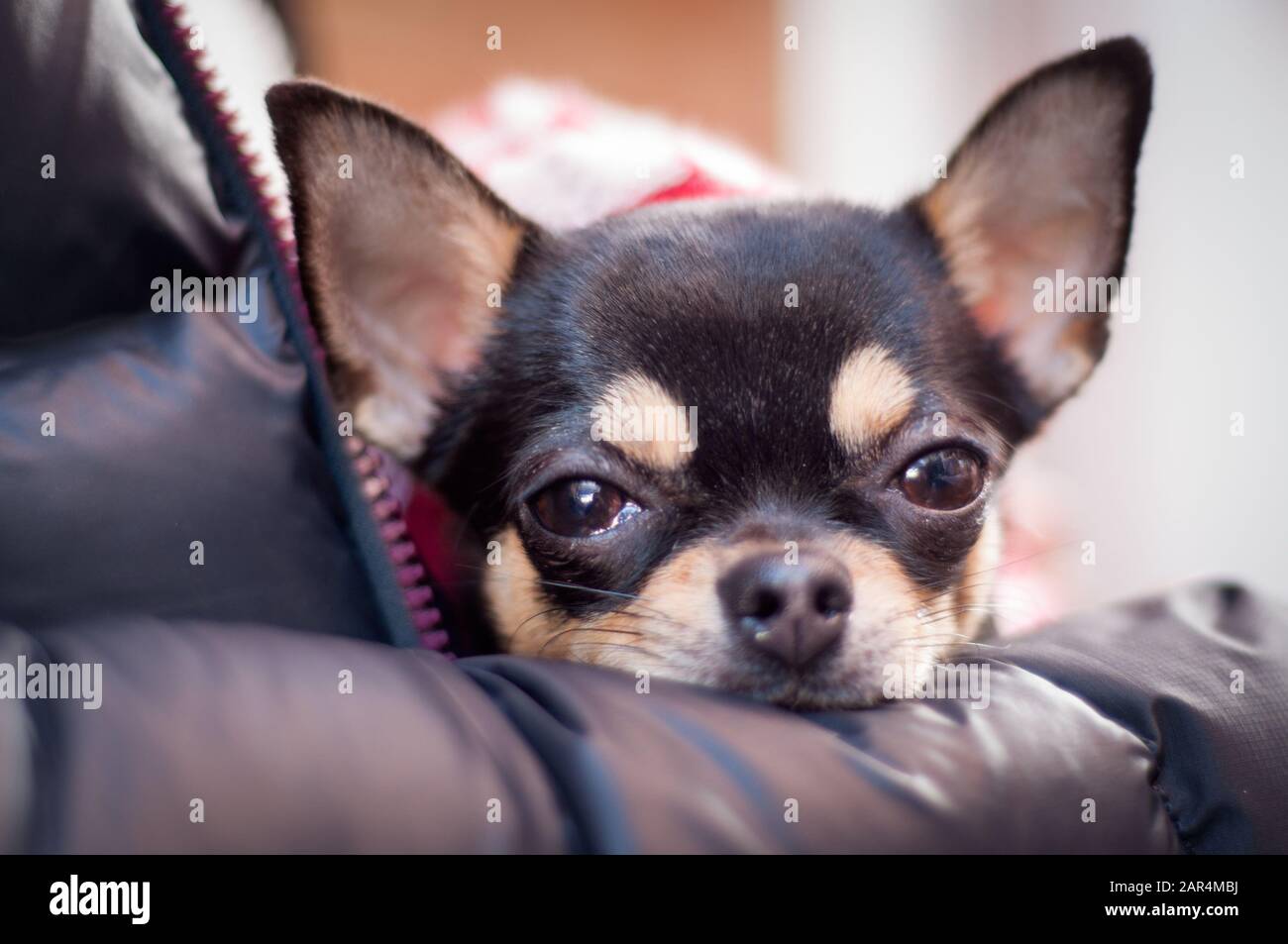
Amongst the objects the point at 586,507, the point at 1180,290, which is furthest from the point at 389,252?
the point at 1180,290

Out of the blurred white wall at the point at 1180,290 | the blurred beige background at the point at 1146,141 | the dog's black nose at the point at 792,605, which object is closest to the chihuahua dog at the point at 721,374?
the dog's black nose at the point at 792,605

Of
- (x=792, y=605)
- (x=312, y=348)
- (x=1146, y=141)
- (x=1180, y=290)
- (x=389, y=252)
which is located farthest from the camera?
(x=1180, y=290)

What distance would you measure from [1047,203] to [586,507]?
95 cm

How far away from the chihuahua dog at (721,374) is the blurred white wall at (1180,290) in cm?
151

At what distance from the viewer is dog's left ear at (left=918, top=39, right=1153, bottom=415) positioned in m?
1.50

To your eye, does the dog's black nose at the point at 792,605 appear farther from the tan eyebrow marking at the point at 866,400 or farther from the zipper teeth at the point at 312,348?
the zipper teeth at the point at 312,348

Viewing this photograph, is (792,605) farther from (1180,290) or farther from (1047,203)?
(1180,290)

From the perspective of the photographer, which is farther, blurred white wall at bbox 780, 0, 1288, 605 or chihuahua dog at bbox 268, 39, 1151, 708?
Answer: blurred white wall at bbox 780, 0, 1288, 605

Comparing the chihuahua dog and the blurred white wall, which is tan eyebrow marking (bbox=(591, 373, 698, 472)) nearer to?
the chihuahua dog

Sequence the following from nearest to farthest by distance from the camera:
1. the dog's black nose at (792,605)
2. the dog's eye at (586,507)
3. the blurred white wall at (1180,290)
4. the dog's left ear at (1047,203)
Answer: the dog's black nose at (792,605), the dog's eye at (586,507), the dog's left ear at (1047,203), the blurred white wall at (1180,290)

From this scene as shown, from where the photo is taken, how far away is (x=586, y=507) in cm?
135

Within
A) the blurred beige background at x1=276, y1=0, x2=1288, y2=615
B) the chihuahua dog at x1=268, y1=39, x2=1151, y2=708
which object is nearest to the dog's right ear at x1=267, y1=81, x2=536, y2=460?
the chihuahua dog at x1=268, y1=39, x2=1151, y2=708

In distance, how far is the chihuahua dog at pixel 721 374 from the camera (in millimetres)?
1240
